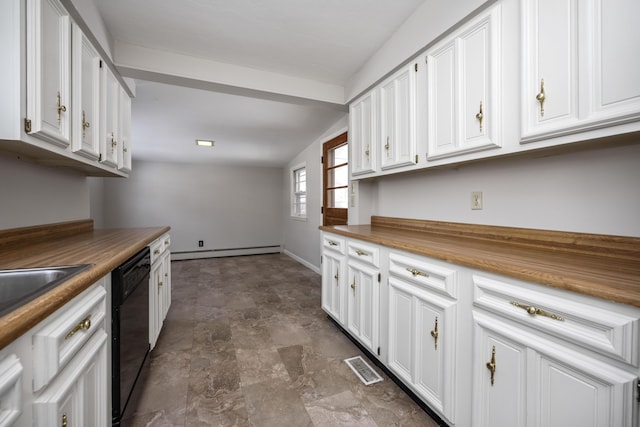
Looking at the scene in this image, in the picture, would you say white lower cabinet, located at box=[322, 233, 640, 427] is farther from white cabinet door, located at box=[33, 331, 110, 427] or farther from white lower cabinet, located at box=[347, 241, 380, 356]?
white cabinet door, located at box=[33, 331, 110, 427]

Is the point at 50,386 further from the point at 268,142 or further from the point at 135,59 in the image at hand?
the point at 268,142

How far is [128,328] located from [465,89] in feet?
7.21

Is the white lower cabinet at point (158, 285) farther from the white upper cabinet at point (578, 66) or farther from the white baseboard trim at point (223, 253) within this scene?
the white baseboard trim at point (223, 253)

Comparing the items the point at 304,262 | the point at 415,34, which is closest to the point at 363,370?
the point at 415,34

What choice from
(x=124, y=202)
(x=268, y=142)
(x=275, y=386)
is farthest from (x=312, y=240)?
(x=124, y=202)

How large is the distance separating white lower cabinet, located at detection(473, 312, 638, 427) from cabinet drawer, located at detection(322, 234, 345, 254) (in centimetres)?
125

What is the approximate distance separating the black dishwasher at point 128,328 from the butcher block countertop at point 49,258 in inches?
3.7

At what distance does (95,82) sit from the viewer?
169cm

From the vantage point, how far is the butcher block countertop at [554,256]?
2.65 ft

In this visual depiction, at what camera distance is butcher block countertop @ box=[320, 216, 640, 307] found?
807mm

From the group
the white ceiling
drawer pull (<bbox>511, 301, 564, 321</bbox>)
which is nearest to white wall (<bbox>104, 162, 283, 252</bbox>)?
the white ceiling

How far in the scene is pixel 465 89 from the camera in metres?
1.50

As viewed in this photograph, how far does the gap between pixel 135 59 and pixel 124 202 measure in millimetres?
4200

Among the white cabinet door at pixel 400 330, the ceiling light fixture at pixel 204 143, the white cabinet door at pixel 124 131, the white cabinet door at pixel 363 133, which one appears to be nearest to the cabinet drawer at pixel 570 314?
the white cabinet door at pixel 400 330
